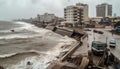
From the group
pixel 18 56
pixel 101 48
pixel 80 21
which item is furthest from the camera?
pixel 80 21

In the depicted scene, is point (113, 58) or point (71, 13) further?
point (71, 13)

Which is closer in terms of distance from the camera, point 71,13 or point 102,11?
point 71,13

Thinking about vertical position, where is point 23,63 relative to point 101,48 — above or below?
below

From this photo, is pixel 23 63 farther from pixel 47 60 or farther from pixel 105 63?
pixel 105 63

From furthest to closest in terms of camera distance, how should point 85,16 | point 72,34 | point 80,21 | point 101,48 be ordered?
point 85,16
point 80,21
point 72,34
point 101,48

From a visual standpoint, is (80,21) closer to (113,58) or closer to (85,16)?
(85,16)

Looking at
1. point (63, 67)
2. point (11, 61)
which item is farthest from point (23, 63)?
point (63, 67)

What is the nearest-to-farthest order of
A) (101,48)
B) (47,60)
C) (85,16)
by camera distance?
1. (101,48)
2. (47,60)
3. (85,16)

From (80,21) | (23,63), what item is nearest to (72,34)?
(23,63)

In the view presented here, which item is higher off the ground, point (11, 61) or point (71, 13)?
point (71, 13)
